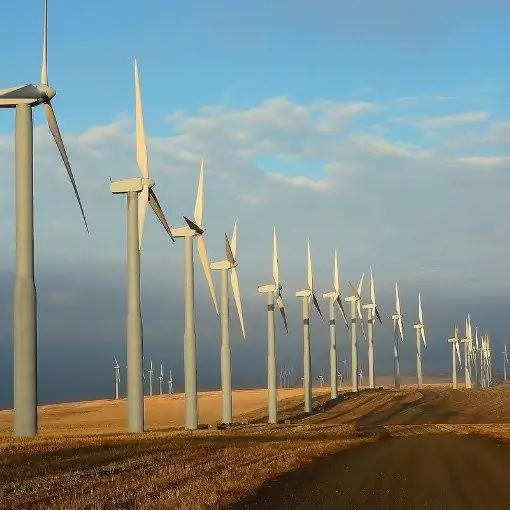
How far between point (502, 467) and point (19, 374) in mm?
22563

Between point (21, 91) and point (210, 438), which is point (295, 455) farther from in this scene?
point (21, 91)

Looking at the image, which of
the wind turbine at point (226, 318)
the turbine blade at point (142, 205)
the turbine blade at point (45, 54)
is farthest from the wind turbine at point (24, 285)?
the wind turbine at point (226, 318)

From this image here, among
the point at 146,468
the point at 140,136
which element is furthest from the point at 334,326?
the point at 146,468

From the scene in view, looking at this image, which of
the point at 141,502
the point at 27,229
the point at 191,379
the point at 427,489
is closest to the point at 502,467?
the point at 427,489

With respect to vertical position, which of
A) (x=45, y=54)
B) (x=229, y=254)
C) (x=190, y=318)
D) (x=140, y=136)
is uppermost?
(x=45, y=54)

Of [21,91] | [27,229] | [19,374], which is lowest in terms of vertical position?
[19,374]

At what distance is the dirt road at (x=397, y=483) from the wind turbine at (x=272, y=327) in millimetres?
48928

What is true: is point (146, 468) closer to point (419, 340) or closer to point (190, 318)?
point (190, 318)

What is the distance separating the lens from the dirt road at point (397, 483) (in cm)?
2058

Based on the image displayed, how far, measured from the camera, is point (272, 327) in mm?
92125

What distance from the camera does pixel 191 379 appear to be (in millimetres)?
67875

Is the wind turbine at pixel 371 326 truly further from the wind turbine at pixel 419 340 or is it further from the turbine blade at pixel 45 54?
the turbine blade at pixel 45 54

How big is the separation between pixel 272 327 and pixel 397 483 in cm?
6690

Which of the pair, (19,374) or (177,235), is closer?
(19,374)
